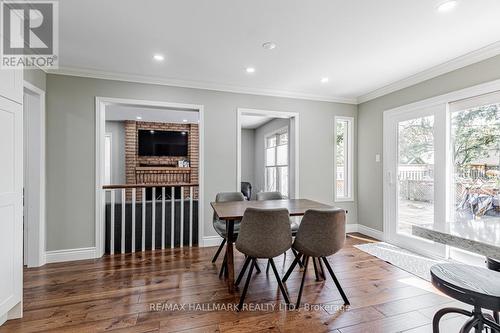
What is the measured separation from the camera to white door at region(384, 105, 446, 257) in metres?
3.25

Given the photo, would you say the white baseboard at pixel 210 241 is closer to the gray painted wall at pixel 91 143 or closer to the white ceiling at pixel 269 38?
the gray painted wall at pixel 91 143

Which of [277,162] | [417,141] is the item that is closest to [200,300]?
[417,141]

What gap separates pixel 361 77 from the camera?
3.57 m

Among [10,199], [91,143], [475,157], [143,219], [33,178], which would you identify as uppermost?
[91,143]

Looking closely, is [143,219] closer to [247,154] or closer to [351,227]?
[351,227]

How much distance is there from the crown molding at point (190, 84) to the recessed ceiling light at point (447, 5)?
2.36 metres

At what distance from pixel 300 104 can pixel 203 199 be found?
7.66ft

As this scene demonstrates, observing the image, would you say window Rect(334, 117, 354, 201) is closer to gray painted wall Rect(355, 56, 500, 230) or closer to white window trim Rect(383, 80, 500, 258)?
gray painted wall Rect(355, 56, 500, 230)

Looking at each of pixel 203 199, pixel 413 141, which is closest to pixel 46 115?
pixel 203 199

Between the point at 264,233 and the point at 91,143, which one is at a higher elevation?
the point at 91,143

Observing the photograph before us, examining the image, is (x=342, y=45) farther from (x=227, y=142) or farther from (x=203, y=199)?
(x=203, y=199)

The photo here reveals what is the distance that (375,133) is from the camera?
13.9ft

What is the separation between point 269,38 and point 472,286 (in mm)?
2457

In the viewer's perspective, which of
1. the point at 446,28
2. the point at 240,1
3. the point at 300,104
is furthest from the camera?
the point at 300,104
